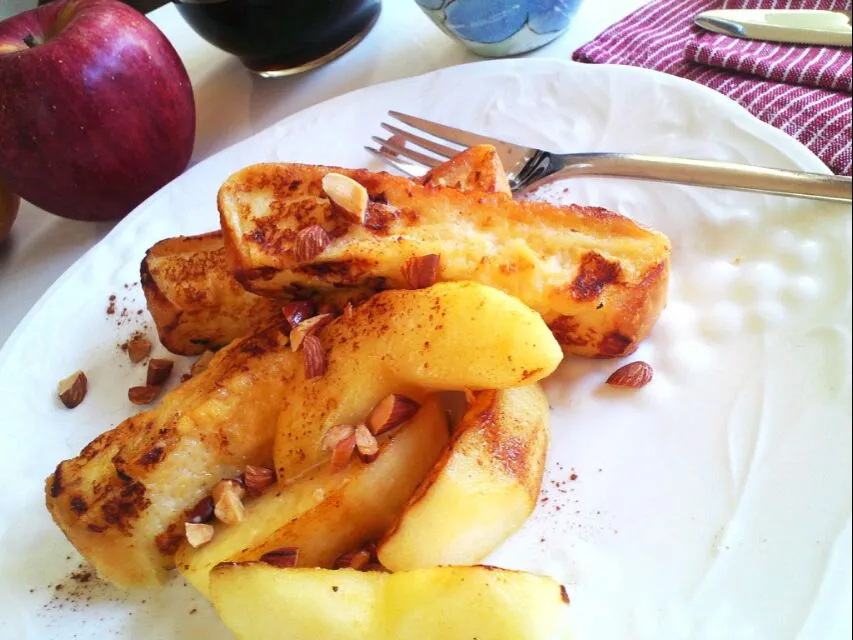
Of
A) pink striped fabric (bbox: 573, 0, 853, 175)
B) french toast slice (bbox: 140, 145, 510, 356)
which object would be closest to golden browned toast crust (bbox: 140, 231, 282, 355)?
french toast slice (bbox: 140, 145, 510, 356)

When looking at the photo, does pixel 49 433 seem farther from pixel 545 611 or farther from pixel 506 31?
pixel 506 31

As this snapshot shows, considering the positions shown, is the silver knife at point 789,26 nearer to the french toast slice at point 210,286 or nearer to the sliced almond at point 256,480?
the french toast slice at point 210,286

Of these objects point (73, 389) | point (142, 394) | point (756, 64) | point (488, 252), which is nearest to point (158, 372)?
point (142, 394)

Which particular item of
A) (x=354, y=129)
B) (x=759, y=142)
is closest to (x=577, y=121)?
(x=759, y=142)

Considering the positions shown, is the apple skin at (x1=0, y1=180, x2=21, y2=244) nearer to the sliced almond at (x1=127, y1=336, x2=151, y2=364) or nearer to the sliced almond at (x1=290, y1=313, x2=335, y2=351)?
the sliced almond at (x1=127, y1=336, x2=151, y2=364)

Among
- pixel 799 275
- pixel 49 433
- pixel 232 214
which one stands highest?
pixel 232 214
